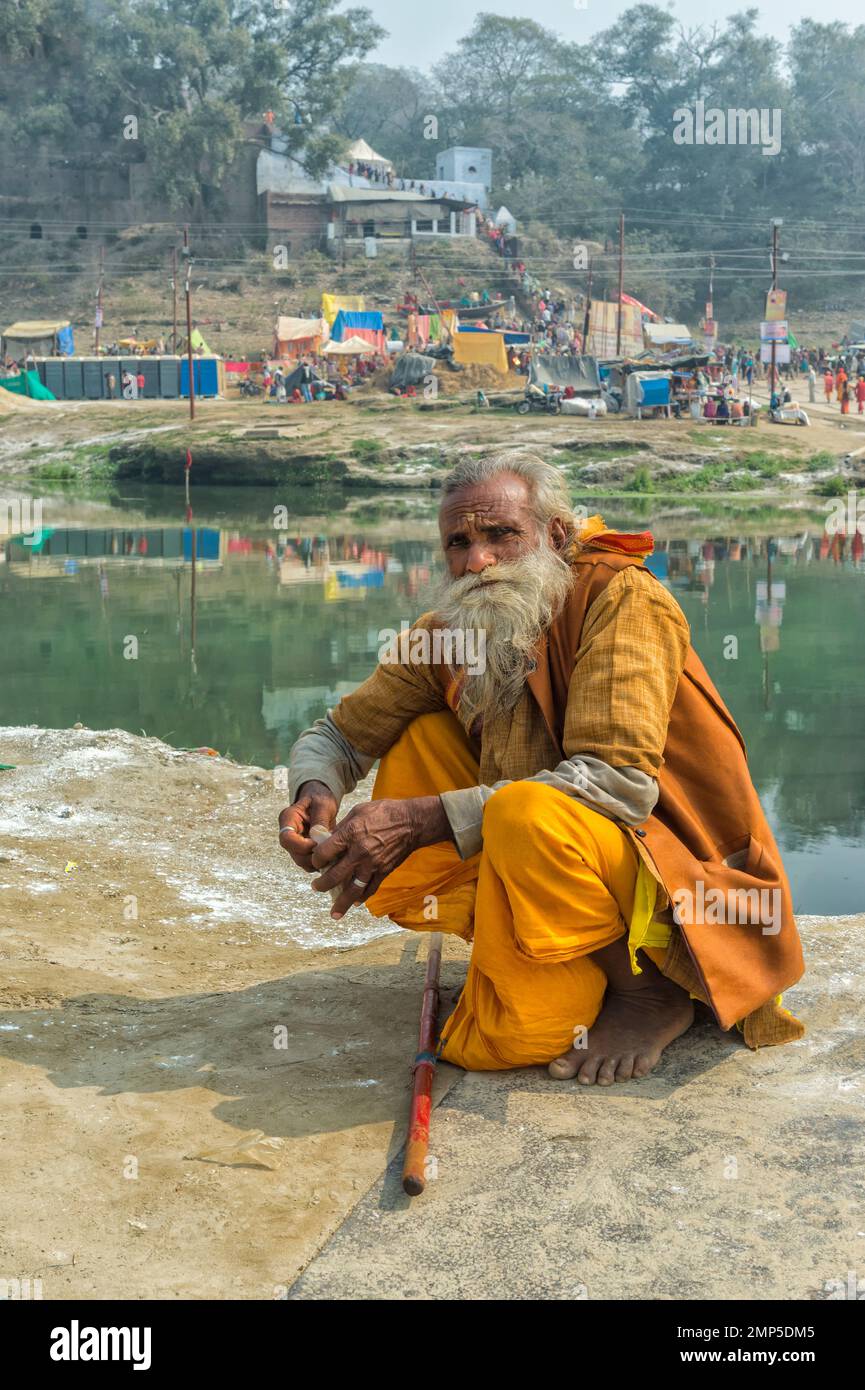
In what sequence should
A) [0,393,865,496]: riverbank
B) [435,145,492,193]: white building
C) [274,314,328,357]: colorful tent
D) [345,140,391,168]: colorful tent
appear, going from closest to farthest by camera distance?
[0,393,865,496]: riverbank < [274,314,328,357]: colorful tent < [345,140,391,168]: colorful tent < [435,145,492,193]: white building

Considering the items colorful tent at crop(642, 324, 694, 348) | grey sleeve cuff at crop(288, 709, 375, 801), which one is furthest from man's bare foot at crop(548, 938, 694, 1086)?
colorful tent at crop(642, 324, 694, 348)

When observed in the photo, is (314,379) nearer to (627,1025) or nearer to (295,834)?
(295,834)

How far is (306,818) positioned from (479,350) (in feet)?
114

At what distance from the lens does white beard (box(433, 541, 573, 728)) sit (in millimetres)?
3137

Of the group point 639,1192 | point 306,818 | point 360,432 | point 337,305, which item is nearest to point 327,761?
point 306,818

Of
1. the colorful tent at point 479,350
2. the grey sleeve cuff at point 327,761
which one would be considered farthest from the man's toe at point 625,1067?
the colorful tent at point 479,350

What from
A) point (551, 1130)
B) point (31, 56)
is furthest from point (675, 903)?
point (31, 56)

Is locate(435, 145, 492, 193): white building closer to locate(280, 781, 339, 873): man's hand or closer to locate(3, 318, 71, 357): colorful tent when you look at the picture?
locate(3, 318, 71, 357): colorful tent

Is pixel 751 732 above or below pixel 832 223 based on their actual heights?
below

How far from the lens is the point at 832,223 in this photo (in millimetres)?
65250

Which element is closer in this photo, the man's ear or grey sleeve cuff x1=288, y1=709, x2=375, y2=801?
the man's ear

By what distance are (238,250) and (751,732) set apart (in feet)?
164

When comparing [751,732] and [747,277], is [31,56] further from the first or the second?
[751,732]

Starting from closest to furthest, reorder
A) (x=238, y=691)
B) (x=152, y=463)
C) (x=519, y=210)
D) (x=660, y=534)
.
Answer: (x=238, y=691)
(x=660, y=534)
(x=152, y=463)
(x=519, y=210)
